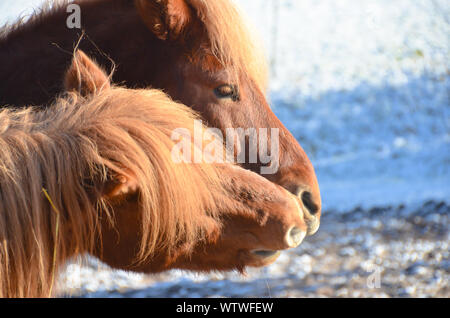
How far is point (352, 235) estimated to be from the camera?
5.69m

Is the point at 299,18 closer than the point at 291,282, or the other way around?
the point at 291,282

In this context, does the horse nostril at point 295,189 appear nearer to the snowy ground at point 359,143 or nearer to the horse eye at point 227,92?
the horse eye at point 227,92

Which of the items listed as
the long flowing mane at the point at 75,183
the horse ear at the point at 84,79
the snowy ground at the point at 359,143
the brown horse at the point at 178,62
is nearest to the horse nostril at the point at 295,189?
→ the brown horse at the point at 178,62

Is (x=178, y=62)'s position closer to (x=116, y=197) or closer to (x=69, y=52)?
(x=69, y=52)

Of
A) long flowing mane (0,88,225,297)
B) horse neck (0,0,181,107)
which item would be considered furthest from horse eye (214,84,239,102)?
long flowing mane (0,88,225,297)

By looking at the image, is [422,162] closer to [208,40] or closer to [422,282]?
[422,282]

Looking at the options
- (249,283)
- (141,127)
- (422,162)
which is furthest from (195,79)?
(422,162)

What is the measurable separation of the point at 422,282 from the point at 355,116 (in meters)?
5.03

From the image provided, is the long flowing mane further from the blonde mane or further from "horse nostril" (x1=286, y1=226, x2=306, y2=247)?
the blonde mane

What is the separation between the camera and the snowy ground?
4480 mm

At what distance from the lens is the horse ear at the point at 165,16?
97.7 inches

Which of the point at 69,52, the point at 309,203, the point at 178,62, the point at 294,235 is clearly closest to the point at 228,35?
the point at 178,62

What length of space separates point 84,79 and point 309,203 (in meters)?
1.20

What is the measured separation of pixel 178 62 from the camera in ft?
8.36
